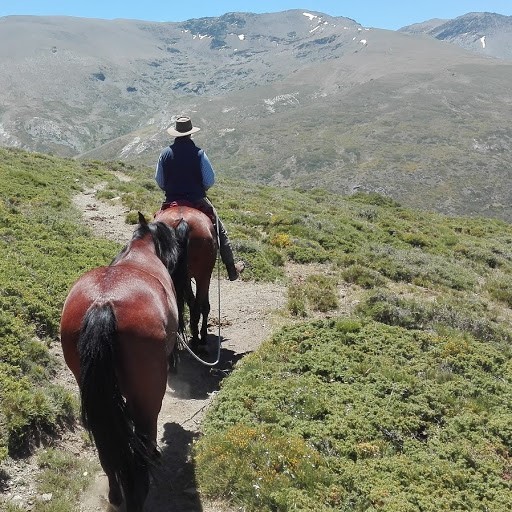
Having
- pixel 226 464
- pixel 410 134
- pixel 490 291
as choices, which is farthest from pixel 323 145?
pixel 226 464

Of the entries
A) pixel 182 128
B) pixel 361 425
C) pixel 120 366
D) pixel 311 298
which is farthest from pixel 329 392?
pixel 182 128

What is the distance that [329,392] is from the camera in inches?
293

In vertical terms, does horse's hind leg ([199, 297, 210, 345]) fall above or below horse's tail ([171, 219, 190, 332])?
below

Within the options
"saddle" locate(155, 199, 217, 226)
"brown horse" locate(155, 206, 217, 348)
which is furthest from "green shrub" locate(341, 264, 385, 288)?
"brown horse" locate(155, 206, 217, 348)

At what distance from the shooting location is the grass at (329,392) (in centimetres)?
559

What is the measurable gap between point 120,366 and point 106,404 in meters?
0.33

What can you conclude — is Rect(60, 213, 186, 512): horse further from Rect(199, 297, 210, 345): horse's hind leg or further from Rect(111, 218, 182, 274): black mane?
Rect(199, 297, 210, 345): horse's hind leg

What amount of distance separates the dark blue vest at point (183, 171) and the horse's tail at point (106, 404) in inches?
196

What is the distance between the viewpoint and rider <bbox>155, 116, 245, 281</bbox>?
900cm

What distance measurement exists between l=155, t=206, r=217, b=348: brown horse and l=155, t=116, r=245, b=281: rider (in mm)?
490

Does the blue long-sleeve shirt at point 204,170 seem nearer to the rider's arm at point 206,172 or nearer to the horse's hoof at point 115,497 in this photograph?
the rider's arm at point 206,172

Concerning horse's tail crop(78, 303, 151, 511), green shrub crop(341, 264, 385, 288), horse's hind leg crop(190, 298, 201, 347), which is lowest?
green shrub crop(341, 264, 385, 288)

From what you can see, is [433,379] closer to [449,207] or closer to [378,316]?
[378,316]

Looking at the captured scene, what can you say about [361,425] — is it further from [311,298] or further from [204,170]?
[311,298]
